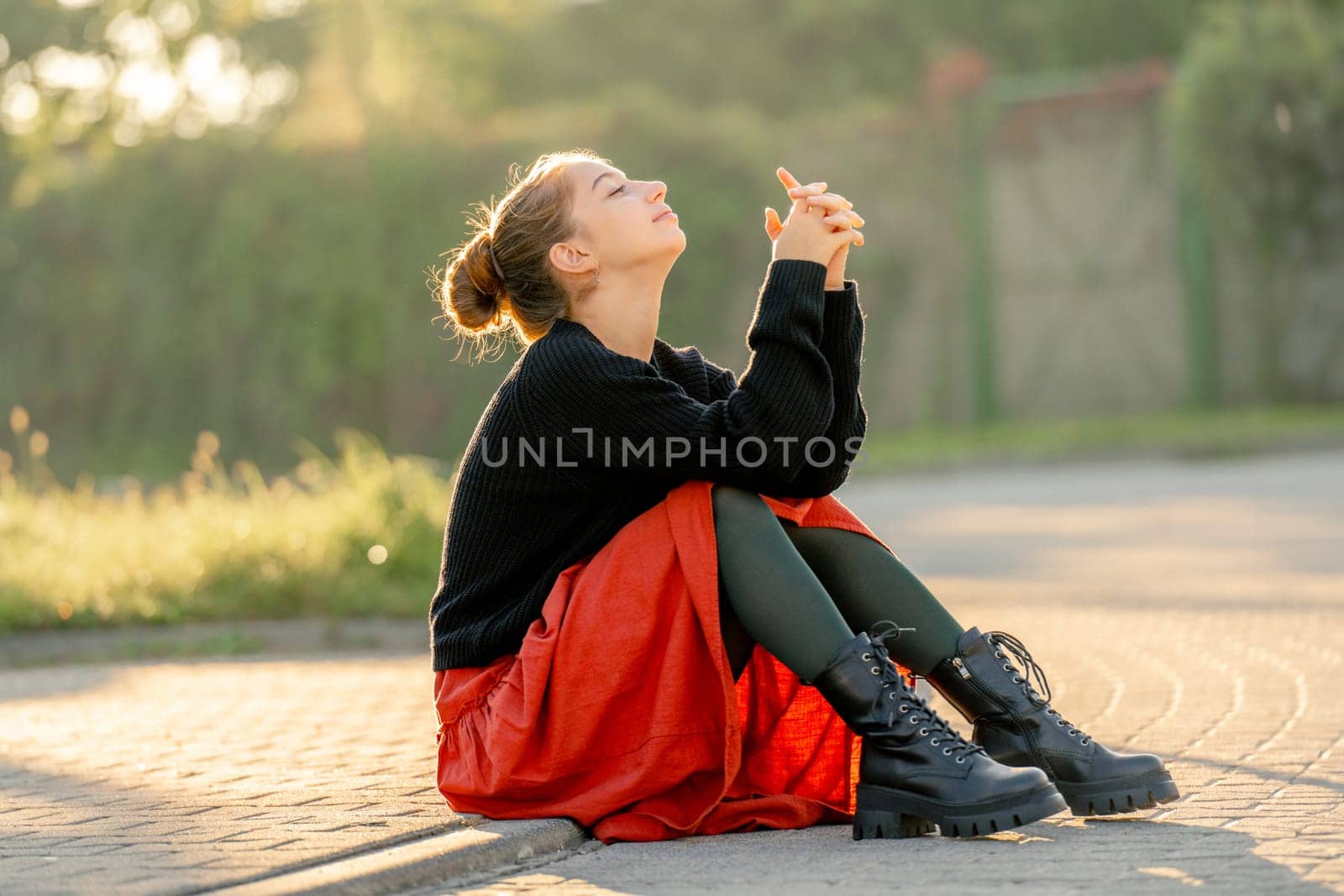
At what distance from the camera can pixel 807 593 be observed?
332 centimetres

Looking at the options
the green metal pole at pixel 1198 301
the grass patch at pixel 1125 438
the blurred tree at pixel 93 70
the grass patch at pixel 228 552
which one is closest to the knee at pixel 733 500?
the grass patch at pixel 228 552

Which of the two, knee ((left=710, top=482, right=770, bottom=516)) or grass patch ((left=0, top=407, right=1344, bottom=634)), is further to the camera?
grass patch ((left=0, top=407, right=1344, bottom=634))

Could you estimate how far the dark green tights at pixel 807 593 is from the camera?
10.8 feet

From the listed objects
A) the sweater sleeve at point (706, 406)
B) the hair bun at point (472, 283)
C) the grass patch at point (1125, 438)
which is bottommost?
the sweater sleeve at point (706, 406)

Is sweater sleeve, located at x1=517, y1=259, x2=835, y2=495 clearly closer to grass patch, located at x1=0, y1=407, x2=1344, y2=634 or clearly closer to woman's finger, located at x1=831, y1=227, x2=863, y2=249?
woman's finger, located at x1=831, y1=227, x2=863, y2=249

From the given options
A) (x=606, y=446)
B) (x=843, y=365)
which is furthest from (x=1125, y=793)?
(x=606, y=446)

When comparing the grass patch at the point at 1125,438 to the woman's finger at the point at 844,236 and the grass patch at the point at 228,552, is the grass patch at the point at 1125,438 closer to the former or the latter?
the grass patch at the point at 228,552

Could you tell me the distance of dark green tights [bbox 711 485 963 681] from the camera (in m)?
A: 3.30

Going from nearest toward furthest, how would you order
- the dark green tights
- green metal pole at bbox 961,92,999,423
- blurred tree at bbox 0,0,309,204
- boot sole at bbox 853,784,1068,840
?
boot sole at bbox 853,784,1068,840 < the dark green tights < green metal pole at bbox 961,92,999,423 < blurred tree at bbox 0,0,309,204

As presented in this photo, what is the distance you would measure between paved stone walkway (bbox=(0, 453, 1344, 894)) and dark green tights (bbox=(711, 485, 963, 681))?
368 mm

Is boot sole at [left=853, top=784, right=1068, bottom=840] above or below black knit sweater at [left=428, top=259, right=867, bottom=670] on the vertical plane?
below

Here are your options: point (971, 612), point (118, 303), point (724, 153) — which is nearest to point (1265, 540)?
point (971, 612)

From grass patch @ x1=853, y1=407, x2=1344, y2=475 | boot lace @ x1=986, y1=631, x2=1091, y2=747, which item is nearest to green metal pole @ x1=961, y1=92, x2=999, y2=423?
grass patch @ x1=853, y1=407, x2=1344, y2=475

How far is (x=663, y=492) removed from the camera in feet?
11.7
